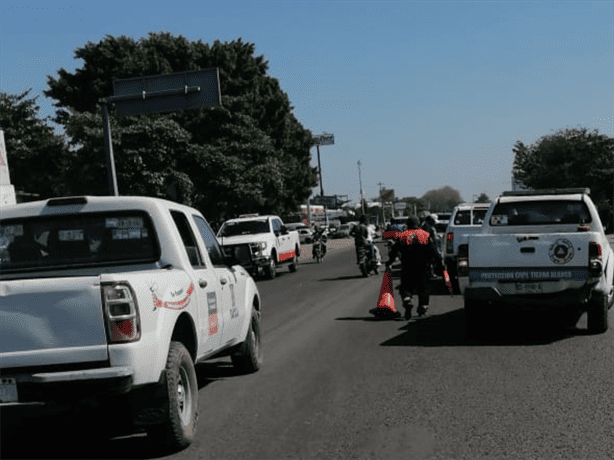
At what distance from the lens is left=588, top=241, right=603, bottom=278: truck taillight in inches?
Answer: 404

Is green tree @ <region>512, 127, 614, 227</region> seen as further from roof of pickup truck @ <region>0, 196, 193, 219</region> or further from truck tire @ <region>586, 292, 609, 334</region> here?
roof of pickup truck @ <region>0, 196, 193, 219</region>

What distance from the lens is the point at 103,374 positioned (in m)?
5.16

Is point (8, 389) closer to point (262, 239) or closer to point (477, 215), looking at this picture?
point (477, 215)

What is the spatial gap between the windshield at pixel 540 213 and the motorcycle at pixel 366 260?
461 inches

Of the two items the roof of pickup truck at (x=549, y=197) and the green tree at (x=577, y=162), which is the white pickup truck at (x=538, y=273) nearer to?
the roof of pickup truck at (x=549, y=197)

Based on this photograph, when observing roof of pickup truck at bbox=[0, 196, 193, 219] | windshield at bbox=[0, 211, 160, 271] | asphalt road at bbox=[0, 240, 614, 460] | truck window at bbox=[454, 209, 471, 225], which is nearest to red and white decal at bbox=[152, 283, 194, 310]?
windshield at bbox=[0, 211, 160, 271]

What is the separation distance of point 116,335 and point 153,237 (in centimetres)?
139

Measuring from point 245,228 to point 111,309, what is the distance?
2251cm

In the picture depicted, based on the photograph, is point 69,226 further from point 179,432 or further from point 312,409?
point 312,409

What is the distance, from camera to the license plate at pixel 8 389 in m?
Answer: 5.18

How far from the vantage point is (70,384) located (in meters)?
5.19

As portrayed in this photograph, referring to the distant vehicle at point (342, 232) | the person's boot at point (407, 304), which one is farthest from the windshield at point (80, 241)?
the distant vehicle at point (342, 232)

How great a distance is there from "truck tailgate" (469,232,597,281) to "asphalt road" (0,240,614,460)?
2.75 ft

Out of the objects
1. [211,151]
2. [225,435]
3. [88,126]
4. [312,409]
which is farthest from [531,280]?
[211,151]
